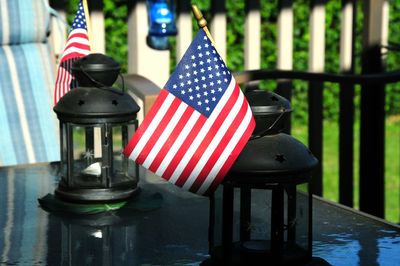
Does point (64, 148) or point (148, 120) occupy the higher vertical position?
point (148, 120)

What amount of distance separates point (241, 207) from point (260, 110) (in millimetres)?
237

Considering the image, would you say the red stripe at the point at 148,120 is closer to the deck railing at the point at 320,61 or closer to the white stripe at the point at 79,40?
the white stripe at the point at 79,40

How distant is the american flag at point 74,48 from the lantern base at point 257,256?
3.40 ft

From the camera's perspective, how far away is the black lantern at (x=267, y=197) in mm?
1719

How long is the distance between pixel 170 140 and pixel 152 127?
4 cm

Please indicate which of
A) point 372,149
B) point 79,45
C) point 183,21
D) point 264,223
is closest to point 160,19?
point 183,21

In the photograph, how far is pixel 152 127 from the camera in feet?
6.12

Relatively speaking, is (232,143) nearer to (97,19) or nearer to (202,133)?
(202,133)

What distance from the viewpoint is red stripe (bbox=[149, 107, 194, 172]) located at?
1.81m

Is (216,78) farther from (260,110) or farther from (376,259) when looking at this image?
(376,259)

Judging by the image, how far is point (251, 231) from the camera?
77.2 inches

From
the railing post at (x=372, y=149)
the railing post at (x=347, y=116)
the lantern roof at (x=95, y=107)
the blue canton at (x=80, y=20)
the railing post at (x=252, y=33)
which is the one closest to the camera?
the lantern roof at (x=95, y=107)

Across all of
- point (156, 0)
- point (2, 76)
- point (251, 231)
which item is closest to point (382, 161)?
point (156, 0)

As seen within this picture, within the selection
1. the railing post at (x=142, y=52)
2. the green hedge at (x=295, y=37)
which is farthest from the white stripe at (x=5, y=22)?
the green hedge at (x=295, y=37)
